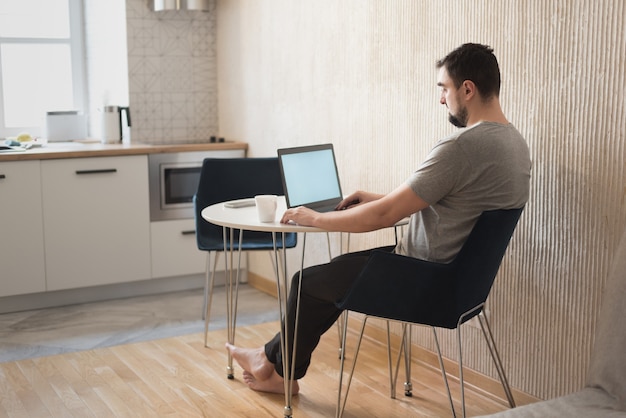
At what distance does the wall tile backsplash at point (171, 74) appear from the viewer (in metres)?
4.88

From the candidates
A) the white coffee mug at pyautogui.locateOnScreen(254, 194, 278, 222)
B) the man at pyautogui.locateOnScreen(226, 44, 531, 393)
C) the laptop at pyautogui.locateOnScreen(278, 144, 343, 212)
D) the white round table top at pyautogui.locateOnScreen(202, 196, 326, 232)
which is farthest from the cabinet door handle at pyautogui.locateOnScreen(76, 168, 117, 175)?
the man at pyautogui.locateOnScreen(226, 44, 531, 393)

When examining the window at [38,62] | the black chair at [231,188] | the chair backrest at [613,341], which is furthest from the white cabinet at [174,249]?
the chair backrest at [613,341]

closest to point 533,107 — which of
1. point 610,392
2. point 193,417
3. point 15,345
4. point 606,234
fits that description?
point 606,234

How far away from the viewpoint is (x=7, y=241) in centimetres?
423

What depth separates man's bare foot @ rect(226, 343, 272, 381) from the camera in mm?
3062

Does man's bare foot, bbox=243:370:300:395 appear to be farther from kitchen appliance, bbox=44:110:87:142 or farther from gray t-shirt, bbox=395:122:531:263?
kitchen appliance, bbox=44:110:87:142

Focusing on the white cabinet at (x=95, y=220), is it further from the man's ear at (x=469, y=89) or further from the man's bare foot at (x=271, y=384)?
the man's ear at (x=469, y=89)

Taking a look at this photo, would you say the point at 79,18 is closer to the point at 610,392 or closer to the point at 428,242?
the point at 428,242

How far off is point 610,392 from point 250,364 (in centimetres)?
140

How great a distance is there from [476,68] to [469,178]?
36 cm

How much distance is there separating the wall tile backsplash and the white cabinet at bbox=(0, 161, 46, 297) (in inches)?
34.7

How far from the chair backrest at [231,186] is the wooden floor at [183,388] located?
534 millimetres

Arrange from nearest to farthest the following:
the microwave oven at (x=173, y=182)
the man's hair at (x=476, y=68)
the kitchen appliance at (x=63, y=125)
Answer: the man's hair at (x=476, y=68) < the microwave oven at (x=173, y=182) < the kitchen appliance at (x=63, y=125)

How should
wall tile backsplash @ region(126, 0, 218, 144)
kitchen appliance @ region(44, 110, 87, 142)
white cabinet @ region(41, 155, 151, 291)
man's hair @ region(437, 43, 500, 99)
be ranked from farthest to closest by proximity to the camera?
kitchen appliance @ region(44, 110, 87, 142) → wall tile backsplash @ region(126, 0, 218, 144) → white cabinet @ region(41, 155, 151, 291) → man's hair @ region(437, 43, 500, 99)
